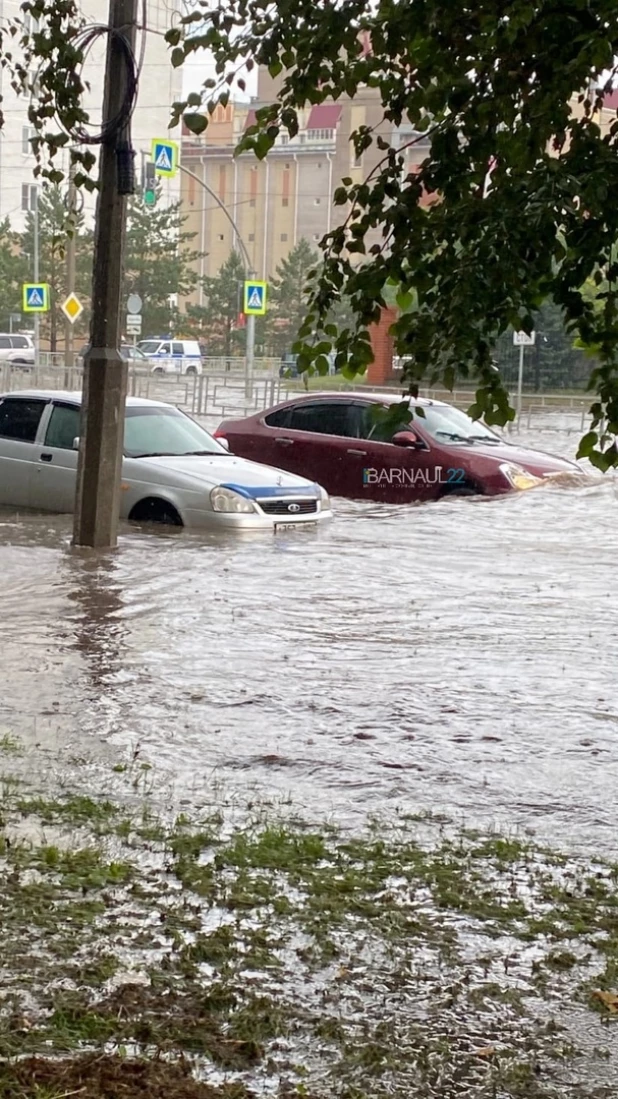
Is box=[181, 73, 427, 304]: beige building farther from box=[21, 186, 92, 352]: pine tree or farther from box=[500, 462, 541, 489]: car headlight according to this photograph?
box=[500, 462, 541, 489]: car headlight

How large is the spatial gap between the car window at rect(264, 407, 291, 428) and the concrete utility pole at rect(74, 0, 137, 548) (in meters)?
5.79

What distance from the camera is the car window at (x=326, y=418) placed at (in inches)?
699

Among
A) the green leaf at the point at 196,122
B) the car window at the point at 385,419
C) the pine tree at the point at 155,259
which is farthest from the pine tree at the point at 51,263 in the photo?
the car window at the point at 385,419

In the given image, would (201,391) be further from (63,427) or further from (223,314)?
(223,314)

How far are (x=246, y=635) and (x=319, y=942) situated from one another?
5.70 m

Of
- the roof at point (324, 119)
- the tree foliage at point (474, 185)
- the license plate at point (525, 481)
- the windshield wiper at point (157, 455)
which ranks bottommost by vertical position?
the license plate at point (525, 481)

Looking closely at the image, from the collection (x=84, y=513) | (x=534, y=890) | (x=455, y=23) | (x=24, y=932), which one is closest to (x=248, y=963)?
(x=24, y=932)

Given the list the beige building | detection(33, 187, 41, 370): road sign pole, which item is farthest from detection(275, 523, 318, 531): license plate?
the beige building

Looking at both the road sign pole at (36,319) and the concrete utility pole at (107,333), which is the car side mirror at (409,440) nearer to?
the concrete utility pole at (107,333)

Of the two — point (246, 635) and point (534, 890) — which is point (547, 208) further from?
point (246, 635)

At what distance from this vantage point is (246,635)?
10.0 meters

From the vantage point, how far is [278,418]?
60.5ft

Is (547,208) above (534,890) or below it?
above

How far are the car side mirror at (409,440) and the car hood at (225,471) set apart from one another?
2.36 m
